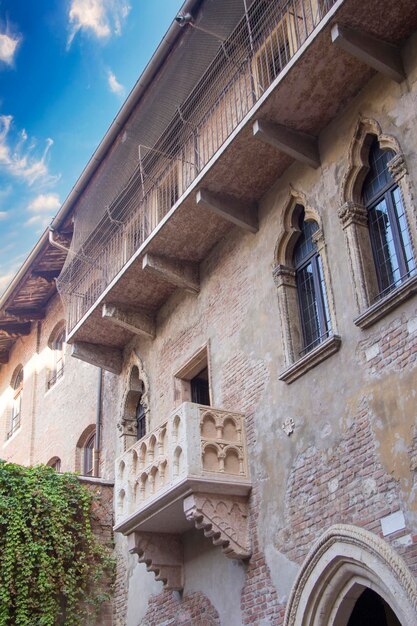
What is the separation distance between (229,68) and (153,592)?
24.2 ft

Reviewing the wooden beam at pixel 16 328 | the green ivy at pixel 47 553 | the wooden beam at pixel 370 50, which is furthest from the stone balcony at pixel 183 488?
the wooden beam at pixel 16 328

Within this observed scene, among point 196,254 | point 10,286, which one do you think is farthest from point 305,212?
point 10,286

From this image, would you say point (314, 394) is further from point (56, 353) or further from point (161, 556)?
point (56, 353)

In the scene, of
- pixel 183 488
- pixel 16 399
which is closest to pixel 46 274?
pixel 16 399

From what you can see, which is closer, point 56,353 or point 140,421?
point 140,421

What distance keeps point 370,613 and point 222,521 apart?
6.71 feet

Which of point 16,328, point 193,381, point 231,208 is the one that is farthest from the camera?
point 16,328

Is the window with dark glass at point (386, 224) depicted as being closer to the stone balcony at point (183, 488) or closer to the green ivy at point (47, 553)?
the stone balcony at point (183, 488)

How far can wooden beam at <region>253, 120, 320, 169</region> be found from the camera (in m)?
9.80

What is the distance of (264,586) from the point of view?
9.32 m

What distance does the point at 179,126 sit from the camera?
41.9 ft

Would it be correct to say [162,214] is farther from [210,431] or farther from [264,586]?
[264,586]

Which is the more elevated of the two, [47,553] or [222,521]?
[47,553]

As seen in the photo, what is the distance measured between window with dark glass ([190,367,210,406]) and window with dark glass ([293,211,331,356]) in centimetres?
279
